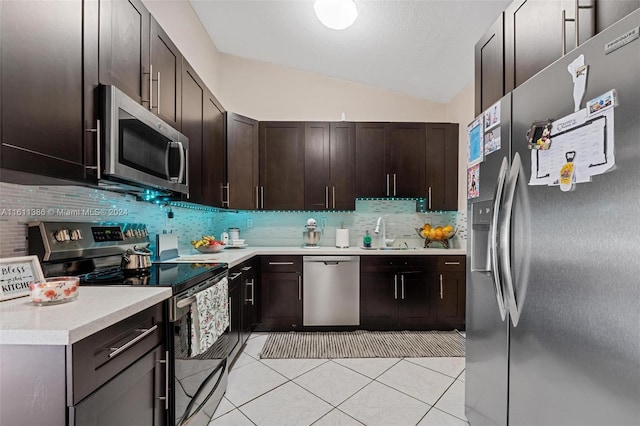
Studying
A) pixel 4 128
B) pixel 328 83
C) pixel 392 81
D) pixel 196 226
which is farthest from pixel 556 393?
pixel 328 83

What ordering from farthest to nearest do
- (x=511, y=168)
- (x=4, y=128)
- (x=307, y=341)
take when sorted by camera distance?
1. (x=307, y=341)
2. (x=511, y=168)
3. (x=4, y=128)

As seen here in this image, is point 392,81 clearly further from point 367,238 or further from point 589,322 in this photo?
point 589,322

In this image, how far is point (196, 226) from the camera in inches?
122

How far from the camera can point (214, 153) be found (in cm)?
282

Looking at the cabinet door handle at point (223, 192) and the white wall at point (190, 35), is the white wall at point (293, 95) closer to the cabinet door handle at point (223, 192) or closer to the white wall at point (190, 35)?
the white wall at point (190, 35)

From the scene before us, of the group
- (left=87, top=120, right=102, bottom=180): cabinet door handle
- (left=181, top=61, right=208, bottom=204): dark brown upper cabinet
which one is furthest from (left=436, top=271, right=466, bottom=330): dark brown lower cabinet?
(left=87, top=120, right=102, bottom=180): cabinet door handle

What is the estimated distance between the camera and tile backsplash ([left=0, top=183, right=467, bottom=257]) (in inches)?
48.2

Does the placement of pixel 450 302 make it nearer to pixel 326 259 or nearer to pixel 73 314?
pixel 326 259

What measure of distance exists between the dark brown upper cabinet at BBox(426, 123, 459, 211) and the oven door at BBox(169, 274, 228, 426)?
2819 millimetres

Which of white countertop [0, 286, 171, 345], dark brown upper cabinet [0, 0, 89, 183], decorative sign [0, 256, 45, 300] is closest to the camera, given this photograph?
white countertop [0, 286, 171, 345]

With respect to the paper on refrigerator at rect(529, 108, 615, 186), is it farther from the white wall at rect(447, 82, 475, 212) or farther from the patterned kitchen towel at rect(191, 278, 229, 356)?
the white wall at rect(447, 82, 475, 212)

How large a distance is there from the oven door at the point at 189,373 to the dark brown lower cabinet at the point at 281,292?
4.38 feet

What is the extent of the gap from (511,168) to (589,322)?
63 centimetres

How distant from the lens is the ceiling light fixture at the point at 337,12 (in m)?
2.33
